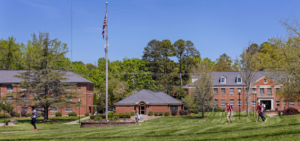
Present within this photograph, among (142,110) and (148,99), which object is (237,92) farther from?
(142,110)

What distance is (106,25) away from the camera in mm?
32812

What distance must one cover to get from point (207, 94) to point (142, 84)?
35.4 m

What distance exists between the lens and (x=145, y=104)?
58594 millimetres

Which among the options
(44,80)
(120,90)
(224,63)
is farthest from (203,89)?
(224,63)

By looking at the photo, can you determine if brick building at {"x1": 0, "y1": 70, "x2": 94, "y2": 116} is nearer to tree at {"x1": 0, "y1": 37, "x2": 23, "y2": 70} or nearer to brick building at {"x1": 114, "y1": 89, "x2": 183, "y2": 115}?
brick building at {"x1": 114, "y1": 89, "x2": 183, "y2": 115}

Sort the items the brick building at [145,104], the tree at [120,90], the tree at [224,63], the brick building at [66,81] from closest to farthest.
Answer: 1. the brick building at [145,104]
2. the brick building at [66,81]
3. the tree at [120,90]
4. the tree at [224,63]

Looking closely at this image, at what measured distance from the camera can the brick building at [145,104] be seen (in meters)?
58.5

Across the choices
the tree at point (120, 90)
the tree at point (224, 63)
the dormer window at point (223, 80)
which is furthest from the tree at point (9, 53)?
the tree at point (224, 63)

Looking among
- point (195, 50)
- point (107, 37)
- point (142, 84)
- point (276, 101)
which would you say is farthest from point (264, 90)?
point (107, 37)

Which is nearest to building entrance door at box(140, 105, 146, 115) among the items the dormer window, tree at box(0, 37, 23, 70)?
the dormer window

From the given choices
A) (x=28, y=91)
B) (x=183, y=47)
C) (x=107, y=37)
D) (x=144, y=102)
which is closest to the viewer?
(x=107, y=37)

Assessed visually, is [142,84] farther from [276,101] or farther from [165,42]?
[276,101]

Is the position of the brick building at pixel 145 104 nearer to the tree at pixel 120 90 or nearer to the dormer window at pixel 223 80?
the tree at pixel 120 90

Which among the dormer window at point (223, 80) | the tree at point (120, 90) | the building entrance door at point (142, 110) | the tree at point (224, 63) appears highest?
the tree at point (224, 63)
